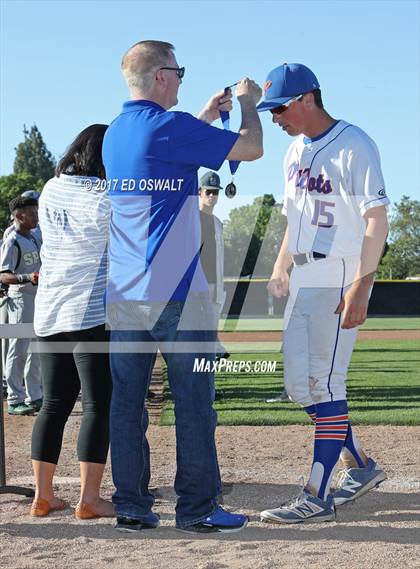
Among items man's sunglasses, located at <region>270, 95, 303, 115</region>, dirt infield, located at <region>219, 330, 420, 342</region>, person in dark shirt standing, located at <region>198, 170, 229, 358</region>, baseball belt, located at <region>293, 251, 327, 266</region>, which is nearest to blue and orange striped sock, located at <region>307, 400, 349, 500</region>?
baseball belt, located at <region>293, 251, 327, 266</region>

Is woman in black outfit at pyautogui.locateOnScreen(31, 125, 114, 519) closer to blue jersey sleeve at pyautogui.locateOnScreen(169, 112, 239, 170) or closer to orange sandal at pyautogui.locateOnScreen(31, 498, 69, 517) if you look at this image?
orange sandal at pyautogui.locateOnScreen(31, 498, 69, 517)

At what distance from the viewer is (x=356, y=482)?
516 centimetres

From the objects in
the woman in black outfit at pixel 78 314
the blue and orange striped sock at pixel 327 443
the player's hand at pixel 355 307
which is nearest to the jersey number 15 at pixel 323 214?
the player's hand at pixel 355 307

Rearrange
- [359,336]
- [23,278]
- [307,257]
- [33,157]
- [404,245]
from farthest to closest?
[33,157] < [404,245] < [359,336] < [23,278] < [307,257]

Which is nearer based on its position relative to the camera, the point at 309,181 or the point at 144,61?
the point at 144,61

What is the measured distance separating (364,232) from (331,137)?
1.81ft

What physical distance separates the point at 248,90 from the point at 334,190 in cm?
72

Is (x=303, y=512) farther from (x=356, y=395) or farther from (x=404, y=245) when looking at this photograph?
(x=404, y=245)

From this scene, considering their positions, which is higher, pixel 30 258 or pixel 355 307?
pixel 30 258

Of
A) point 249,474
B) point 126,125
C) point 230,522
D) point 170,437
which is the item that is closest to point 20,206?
point 170,437

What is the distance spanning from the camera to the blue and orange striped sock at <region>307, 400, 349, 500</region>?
4855mm

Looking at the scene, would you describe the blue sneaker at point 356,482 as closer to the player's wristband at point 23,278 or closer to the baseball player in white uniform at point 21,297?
the player's wristband at point 23,278

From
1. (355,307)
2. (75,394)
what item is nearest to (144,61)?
(355,307)

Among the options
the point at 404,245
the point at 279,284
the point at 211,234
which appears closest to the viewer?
the point at 279,284
